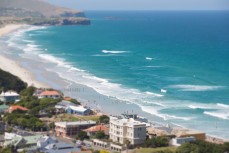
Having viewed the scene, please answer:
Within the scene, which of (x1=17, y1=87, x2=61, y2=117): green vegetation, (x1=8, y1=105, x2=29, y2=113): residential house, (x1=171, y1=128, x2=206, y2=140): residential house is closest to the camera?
(x1=171, y1=128, x2=206, y2=140): residential house

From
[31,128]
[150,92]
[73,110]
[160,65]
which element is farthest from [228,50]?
[31,128]

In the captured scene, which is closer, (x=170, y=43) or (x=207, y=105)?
(x=207, y=105)

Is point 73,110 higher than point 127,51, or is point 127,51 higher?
point 127,51

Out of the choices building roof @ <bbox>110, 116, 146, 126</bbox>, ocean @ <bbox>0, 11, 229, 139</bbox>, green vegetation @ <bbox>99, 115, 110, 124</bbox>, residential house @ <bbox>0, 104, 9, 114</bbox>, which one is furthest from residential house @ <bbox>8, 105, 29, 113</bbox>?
building roof @ <bbox>110, 116, 146, 126</bbox>

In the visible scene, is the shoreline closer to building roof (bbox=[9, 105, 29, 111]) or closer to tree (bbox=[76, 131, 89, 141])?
building roof (bbox=[9, 105, 29, 111])

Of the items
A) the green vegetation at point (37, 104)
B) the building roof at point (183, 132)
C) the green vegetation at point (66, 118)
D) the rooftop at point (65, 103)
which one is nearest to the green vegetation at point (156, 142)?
the building roof at point (183, 132)

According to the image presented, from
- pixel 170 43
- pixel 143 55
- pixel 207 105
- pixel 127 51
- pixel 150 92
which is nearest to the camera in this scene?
pixel 207 105

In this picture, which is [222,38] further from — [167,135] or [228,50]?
[167,135]
